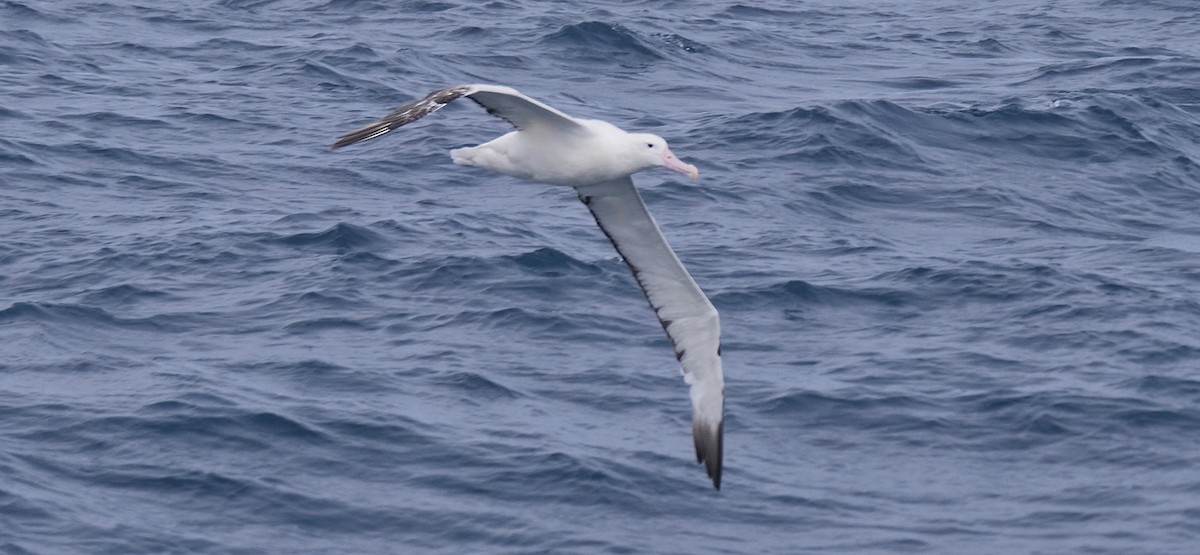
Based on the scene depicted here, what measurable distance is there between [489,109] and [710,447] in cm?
311

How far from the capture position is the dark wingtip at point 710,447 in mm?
13914

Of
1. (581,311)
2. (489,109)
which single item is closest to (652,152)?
(489,109)

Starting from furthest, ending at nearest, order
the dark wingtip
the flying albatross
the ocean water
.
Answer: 1. the dark wingtip
2. the ocean water
3. the flying albatross

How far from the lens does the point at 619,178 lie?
44.8 feet

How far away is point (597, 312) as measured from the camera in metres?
16.8

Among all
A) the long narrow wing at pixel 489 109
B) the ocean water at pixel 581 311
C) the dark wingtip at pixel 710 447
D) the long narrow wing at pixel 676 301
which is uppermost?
the long narrow wing at pixel 489 109

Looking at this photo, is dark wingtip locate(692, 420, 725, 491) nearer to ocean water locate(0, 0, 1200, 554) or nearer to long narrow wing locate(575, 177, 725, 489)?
long narrow wing locate(575, 177, 725, 489)

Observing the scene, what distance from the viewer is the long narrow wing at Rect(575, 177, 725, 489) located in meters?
13.9

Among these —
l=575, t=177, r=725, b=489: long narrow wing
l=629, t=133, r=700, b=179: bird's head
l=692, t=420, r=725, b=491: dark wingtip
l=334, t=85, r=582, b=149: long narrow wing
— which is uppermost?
l=334, t=85, r=582, b=149: long narrow wing

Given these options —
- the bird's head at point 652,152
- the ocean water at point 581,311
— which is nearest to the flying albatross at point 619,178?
the bird's head at point 652,152

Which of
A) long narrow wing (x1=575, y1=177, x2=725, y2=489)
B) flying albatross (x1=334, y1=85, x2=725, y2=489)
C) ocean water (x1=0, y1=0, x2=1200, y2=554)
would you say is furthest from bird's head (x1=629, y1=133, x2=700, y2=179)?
ocean water (x1=0, y1=0, x2=1200, y2=554)

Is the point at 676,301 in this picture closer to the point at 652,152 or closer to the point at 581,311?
the point at 652,152

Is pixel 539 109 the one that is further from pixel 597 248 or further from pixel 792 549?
pixel 597 248

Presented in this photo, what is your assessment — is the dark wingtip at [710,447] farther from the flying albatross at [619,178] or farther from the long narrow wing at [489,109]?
the long narrow wing at [489,109]
